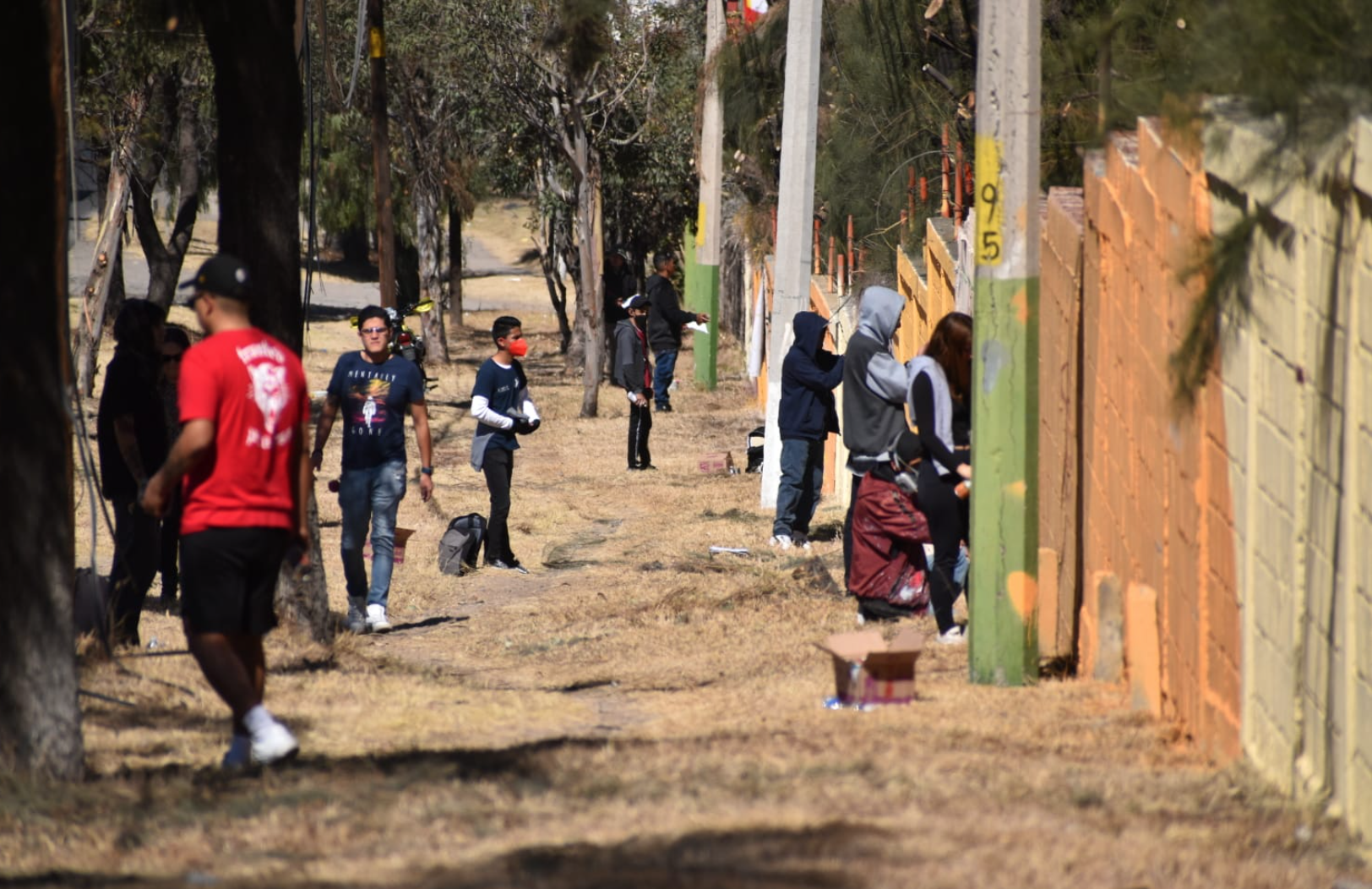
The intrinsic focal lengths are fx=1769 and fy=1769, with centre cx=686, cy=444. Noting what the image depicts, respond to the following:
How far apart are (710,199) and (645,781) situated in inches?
854

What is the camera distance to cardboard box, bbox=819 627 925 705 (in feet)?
22.0

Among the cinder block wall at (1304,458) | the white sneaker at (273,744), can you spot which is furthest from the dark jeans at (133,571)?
the cinder block wall at (1304,458)

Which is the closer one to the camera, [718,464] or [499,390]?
[499,390]

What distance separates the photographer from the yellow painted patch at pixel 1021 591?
7.16m

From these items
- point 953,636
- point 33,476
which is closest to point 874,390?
point 953,636

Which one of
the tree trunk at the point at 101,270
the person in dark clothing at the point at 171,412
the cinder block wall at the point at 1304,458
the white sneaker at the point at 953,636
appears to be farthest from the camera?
the tree trunk at the point at 101,270

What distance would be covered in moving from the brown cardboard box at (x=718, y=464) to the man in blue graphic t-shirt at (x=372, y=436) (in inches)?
336

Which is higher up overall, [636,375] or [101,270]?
[101,270]

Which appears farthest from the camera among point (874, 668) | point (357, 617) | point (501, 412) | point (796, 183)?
point (796, 183)

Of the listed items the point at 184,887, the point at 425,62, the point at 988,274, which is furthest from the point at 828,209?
the point at 184,887

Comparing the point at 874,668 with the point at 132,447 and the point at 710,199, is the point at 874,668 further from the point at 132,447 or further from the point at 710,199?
the point at 710,199

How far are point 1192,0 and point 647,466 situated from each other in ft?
36.0

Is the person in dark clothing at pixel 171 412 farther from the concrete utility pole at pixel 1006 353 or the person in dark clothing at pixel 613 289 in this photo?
the person in dark clothing at pixel 613 289

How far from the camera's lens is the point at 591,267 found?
25906mm
